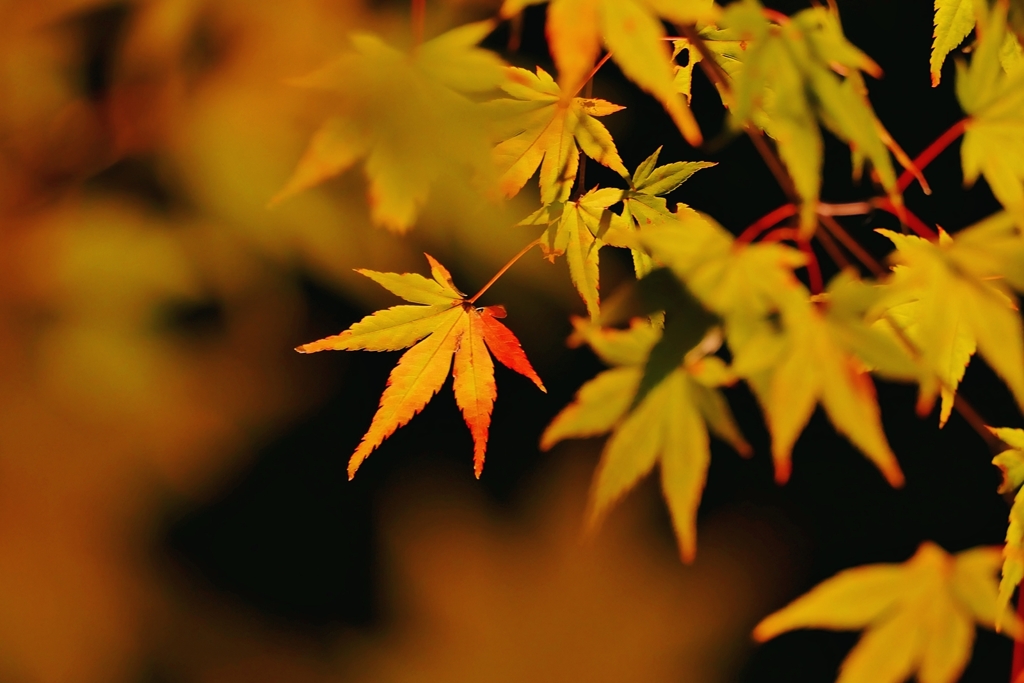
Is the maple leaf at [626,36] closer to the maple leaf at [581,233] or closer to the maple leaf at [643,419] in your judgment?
the maple leaf at [643,419]

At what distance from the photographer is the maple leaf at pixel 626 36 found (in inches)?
16.8

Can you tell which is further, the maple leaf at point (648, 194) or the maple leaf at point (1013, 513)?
the maple leaf at point (648, 194)

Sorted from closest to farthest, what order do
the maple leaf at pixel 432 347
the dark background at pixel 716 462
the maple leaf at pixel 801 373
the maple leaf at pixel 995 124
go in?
1. the maple leaf at pixel 801 373
2. the maple leaf at pixel 995 124
3. the maple leaf at pixel 432 347
4. the dark background at pixel 716 462

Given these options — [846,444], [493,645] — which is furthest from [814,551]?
[493,645]

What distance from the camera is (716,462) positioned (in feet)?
5.02

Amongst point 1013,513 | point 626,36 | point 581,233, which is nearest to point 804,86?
point 626,36

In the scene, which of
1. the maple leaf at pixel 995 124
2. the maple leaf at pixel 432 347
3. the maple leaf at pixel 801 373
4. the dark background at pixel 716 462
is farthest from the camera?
the dark background at pixel 716 462

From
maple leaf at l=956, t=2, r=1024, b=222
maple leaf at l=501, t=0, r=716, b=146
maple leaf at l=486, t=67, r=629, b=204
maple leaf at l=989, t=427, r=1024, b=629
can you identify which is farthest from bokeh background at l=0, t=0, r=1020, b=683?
maple leaf at l=989, t=427, r=1024, b=629

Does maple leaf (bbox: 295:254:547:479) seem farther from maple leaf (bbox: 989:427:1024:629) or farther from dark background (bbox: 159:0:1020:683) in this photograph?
dark background (bbox: 159:0:1020:683)

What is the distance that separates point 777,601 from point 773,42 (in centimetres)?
129

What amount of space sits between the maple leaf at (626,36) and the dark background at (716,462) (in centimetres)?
86

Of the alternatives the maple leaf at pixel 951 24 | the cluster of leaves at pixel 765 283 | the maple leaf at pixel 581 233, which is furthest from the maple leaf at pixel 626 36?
the maple leaf at pixel 951 24

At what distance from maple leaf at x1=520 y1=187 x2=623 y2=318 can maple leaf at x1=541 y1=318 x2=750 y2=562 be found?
30 centimetres

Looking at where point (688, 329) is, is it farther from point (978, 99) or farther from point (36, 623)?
point (36, 623)
